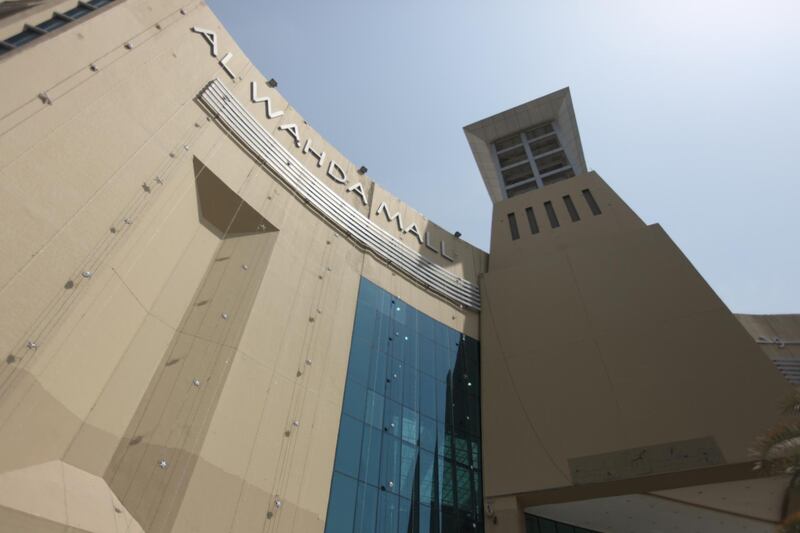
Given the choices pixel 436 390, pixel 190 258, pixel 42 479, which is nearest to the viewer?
pixel 42 479

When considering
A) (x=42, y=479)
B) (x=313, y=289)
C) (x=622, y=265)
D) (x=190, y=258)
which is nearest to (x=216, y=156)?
(x=190, y=258)

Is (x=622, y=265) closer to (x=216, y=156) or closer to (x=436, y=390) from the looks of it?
(x=436, y=390)

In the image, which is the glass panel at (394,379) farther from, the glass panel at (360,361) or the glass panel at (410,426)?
the glass panel at (360,361)

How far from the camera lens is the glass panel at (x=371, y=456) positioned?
562 inches

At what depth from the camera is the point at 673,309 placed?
18.3 meters

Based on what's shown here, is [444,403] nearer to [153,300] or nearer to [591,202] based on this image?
[153,300]

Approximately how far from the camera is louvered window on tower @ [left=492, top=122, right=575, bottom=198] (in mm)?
34594

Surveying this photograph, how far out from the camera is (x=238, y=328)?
13.9 metres

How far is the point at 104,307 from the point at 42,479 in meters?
4.00

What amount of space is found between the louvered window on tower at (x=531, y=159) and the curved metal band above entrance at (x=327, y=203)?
14.5m

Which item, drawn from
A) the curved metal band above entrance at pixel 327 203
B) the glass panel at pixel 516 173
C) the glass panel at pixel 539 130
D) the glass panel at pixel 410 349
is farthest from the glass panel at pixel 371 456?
the glass panel at pixel 539 130

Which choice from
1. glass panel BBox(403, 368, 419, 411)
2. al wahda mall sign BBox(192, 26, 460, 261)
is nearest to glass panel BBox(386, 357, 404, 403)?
glass panel BBox(403, 368, 419, 411)

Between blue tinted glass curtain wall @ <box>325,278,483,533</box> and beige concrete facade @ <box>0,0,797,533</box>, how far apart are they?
1.98 feet

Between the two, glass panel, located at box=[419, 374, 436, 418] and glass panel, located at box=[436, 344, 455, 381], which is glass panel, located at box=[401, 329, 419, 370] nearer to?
glass panel, located at box=[419, 374, 436, 418]
